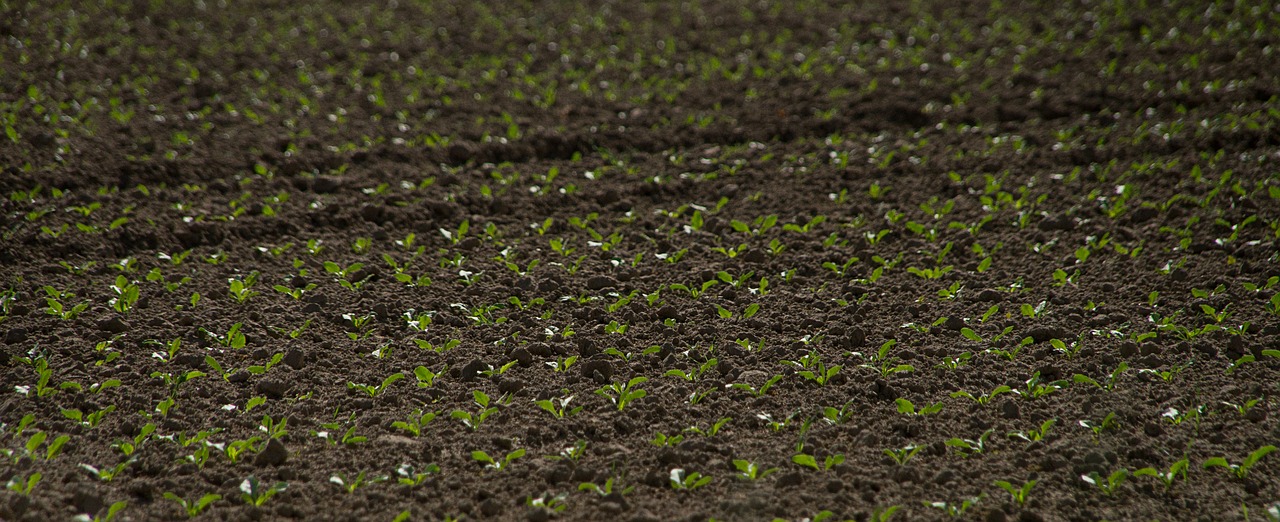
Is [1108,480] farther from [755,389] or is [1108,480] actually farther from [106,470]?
[106,470]

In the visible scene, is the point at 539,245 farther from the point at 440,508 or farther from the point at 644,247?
the point at 440,508

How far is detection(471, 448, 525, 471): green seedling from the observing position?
285cm

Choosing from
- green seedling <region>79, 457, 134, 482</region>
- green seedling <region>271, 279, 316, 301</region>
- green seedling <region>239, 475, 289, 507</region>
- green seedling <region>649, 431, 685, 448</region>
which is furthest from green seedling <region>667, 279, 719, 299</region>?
green seedling <region>79, 457, 134, 482</region>

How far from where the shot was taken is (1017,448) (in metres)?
2.91

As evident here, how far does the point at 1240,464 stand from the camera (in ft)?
9.19

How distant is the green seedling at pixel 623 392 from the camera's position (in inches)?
124

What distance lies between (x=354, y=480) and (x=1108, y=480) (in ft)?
6.97

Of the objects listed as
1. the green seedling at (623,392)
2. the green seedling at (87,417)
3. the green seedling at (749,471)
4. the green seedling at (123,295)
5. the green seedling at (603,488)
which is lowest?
the green seedling at (123,295)

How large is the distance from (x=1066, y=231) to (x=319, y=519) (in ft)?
10.7

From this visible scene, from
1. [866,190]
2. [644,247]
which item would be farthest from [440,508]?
[866,190]

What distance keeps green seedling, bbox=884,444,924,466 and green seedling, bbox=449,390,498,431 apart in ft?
3.99

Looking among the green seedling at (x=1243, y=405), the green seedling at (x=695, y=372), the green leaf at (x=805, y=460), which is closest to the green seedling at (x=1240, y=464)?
the green seedling at (x=1243, y=405)

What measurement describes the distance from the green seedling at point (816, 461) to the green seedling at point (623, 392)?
0.57 metres

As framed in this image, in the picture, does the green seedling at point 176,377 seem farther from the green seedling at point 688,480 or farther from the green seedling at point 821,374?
the green seedling at point 821,374
